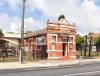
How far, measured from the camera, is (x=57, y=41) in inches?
1802

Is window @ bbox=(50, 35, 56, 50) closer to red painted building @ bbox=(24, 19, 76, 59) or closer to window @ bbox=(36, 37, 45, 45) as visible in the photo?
red painted building @ bbox=(24, 19, 76, 59)

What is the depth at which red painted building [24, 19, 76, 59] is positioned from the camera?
4538 cm

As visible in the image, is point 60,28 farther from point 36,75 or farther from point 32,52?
point 36,75

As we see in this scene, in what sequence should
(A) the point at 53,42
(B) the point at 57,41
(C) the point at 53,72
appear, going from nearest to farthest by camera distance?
1. (C) the point at 53,72
2. (A) the point at 53,42
3. (B) the point at 57,41

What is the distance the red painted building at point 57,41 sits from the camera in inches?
1786

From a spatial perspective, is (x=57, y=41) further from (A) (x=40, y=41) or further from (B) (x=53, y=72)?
(B) (x=53, y=72)

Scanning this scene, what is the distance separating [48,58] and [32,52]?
126 inches

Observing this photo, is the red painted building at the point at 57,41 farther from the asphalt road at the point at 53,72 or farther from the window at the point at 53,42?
the asphalt road at the point at 53,72

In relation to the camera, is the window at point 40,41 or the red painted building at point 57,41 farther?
the window at point 40,41

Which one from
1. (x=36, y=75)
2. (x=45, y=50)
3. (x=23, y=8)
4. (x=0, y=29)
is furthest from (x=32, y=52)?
(x=0, y=29)

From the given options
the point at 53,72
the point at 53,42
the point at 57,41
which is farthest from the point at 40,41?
the point at 53,72

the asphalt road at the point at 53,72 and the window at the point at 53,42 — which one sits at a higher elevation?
the window at the point at 53,42

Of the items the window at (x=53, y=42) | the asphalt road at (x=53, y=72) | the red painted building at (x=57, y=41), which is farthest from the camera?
the window at (x=53, y=42)

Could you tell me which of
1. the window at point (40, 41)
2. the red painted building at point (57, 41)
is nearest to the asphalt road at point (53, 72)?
the red painted building at point (57, 41)
